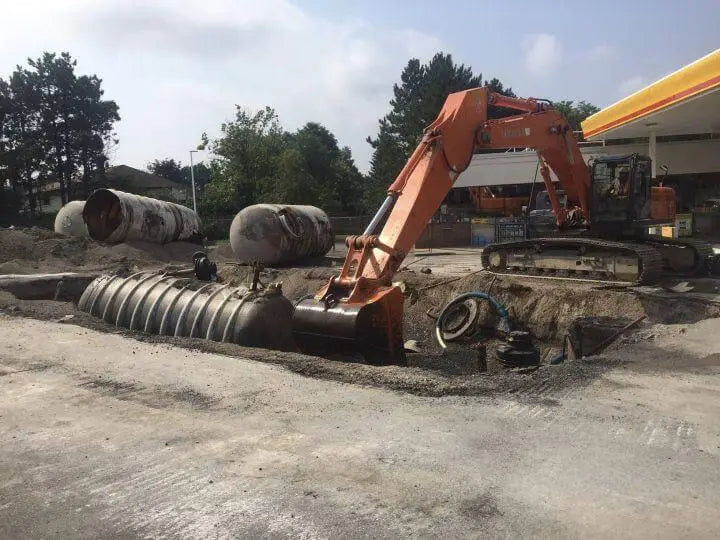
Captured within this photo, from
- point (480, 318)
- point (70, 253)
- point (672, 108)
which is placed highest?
point (672, 108)

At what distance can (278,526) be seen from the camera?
3.07 m

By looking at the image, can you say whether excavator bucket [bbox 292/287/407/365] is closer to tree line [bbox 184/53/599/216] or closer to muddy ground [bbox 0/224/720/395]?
muddy ground [bbox 0/224/720/395]

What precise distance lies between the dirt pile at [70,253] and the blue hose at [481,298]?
9.36 m

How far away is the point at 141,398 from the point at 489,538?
11.6 feet

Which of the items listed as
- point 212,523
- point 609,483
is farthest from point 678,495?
point 212,523

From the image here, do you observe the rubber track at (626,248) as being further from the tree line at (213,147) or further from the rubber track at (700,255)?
the tree line at (213,147)

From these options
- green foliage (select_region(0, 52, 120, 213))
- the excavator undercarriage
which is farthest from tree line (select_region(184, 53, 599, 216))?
the excavator undercarriage

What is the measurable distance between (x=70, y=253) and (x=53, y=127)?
111ft

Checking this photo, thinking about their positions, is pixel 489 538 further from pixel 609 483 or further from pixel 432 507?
pixel 609 483

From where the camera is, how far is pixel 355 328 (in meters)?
7.50

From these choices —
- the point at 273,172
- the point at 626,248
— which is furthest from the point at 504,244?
the point at 273,172

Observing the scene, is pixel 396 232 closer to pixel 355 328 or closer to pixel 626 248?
pixel 355 328

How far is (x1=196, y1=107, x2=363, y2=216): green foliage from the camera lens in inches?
1759

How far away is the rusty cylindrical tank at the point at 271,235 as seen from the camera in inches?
674
